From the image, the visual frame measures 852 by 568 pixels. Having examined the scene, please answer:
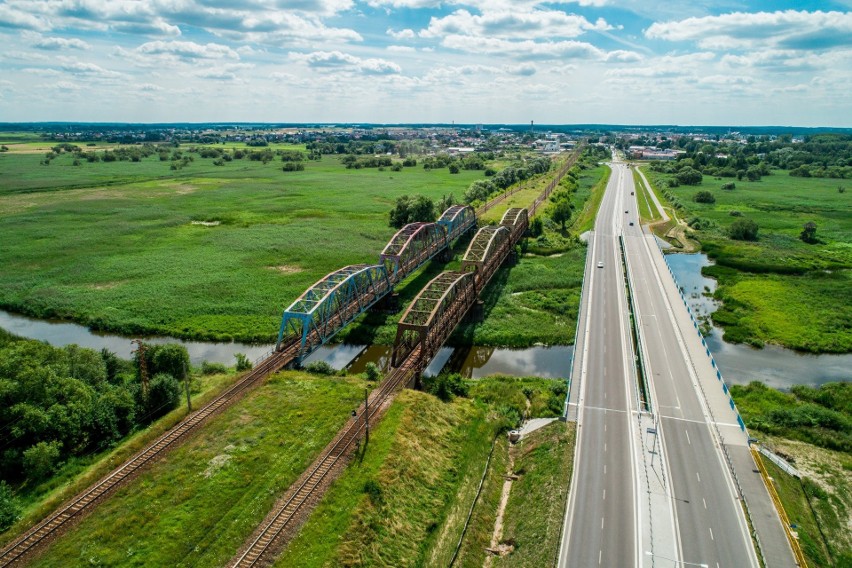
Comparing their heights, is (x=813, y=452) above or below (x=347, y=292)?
below

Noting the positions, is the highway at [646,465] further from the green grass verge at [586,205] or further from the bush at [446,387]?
the green grass verge at [586,205]

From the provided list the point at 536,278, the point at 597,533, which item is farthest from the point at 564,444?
the point at 536,278

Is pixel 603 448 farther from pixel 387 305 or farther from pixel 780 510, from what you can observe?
pixel 387 305

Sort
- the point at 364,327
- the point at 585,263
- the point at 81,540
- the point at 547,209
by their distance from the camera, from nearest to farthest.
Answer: the point at 81,540, the point at 364,327, the point at 585,263, the point at 547,209

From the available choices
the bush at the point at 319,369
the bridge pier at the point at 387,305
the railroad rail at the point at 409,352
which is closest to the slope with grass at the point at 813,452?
the railroad rail at the point at 409,352

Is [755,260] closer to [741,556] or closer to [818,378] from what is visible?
[818,378]

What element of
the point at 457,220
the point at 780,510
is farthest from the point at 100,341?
the point at 780,510

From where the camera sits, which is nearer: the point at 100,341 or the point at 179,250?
the point at 100,341
